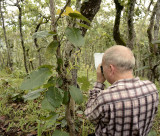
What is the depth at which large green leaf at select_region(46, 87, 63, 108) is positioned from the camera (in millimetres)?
1221

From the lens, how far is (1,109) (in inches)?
104

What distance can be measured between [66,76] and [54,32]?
0.41 m

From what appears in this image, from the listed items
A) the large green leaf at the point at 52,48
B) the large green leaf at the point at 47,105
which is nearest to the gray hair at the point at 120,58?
the large green leaf at the point at 52,48

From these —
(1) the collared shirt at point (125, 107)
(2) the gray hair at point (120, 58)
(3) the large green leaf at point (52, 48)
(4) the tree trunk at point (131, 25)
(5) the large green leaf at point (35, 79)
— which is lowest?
(1) the collared shirt at point (125, 107)

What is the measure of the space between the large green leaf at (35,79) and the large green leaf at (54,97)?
12 cm

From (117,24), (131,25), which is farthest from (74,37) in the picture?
(117,24)

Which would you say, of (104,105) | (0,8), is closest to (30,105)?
(104,105)

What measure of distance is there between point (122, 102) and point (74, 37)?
25.1 inches

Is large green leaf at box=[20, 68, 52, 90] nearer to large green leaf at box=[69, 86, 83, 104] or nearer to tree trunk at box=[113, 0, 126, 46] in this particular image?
large green leaf at box=[69, 86, 83, 104]

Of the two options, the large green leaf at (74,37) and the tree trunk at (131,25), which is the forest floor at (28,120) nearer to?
the large green leaf at (74,37)

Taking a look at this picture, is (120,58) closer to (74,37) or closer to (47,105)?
(74,37)

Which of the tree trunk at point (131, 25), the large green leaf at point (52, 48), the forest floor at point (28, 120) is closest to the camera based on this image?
the large green leaf at point (52, 48)

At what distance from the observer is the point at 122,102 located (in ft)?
3.98

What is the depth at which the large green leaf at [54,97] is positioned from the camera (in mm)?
1221
